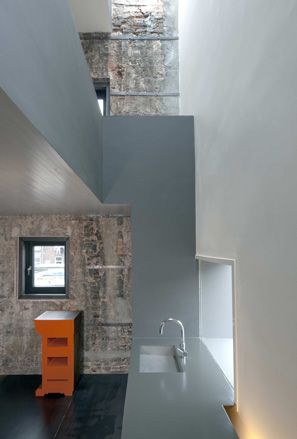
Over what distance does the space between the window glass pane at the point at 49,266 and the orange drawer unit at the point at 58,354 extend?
0.66 meters

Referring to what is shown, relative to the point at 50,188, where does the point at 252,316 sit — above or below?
below

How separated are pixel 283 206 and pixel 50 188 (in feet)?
5.13

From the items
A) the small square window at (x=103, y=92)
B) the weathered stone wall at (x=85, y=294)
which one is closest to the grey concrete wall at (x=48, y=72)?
the weathered stone wall at (x=85, y=294)

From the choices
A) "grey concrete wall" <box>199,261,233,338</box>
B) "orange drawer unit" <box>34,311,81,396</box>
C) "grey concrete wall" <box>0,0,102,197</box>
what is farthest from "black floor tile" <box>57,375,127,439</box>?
"grey concrete wall" <box>0,0,102,197</box>

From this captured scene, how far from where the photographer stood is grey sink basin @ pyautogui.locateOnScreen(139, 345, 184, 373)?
8.43ft

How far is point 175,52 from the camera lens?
14.5 ft

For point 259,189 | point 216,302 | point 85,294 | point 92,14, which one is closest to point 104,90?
point 92,14

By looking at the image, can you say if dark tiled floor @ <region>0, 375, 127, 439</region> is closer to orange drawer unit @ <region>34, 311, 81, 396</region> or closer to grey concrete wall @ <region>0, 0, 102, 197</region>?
orange drawer unit @ <region>34, 311, 81, 396</region>

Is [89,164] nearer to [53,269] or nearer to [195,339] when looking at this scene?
[195,339]

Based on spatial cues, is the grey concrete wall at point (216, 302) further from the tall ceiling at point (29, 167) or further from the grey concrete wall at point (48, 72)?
the grey concrete wall at point (48, 72)

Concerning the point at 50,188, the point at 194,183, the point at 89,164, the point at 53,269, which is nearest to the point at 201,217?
the point at 194,183

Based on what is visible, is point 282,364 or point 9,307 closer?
point 282,364

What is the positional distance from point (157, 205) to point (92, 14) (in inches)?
112

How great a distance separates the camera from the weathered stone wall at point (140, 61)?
14.4 ft
